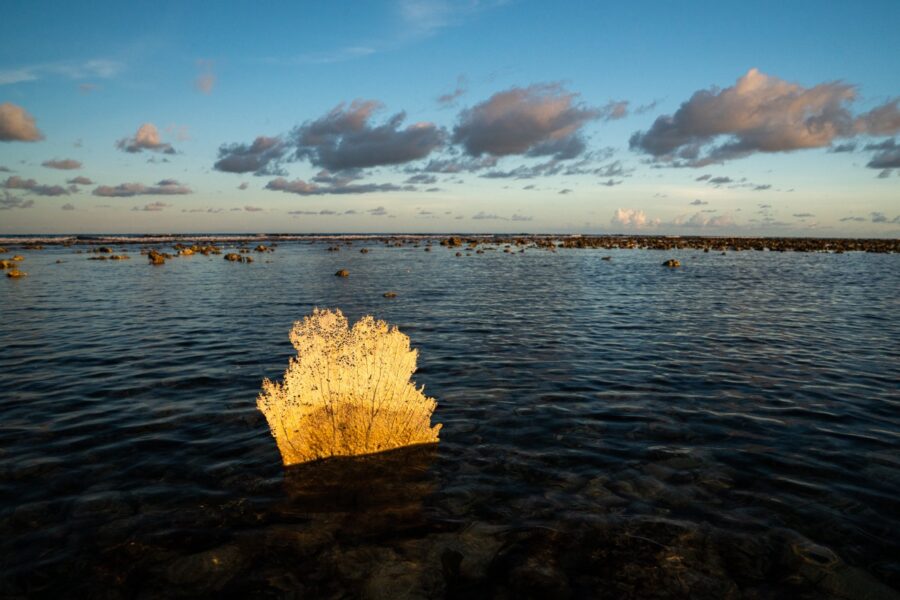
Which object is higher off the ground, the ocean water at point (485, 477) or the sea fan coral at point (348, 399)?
the sea fan coral at point (348, 399)

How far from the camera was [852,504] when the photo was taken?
6.04m

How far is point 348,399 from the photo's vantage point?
24.2ft

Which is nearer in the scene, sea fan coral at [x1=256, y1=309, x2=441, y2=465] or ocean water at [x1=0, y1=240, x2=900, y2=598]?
ocean water at [x1=0, y1=240, x2=900, y2=598]

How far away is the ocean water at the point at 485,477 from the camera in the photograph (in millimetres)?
4863

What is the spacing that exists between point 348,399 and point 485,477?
7.49 ft

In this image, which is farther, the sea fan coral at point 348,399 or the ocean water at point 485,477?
the sea fan coral at point 348,399

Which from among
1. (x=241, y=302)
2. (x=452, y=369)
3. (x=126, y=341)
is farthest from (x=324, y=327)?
(x=241, y=302)

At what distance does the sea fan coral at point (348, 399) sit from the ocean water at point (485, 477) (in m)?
0.34

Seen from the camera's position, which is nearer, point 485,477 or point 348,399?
point 485,477

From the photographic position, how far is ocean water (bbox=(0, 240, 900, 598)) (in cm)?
486

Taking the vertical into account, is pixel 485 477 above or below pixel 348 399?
below

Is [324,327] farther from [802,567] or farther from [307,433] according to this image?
[802,567]

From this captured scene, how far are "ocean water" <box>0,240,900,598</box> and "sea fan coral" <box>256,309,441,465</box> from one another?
13.5 inches

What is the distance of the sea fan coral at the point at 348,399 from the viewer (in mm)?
7137
